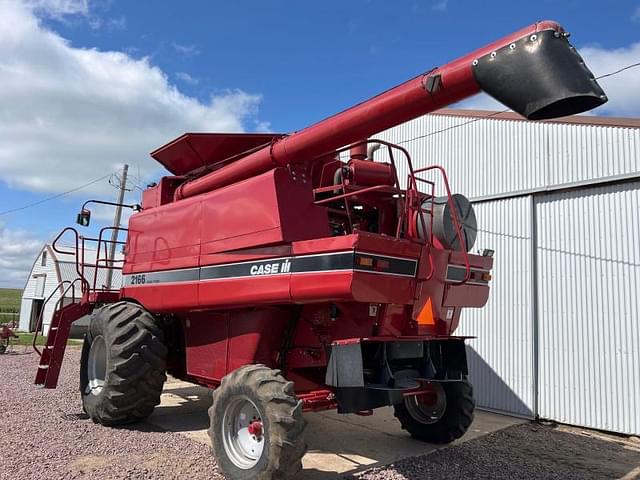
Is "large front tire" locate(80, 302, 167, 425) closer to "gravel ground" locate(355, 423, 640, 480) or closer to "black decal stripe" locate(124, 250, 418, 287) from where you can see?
"black decal stripe" locate(124, 250, 418, 287)

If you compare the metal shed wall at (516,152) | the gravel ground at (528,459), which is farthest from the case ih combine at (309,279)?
the metal shed wall at (516,152)

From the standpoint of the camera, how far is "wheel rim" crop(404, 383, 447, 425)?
6.50m

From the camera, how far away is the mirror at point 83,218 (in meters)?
8.38

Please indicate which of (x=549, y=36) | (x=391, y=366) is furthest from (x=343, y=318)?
(x=549, y=36)

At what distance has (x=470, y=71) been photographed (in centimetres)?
379

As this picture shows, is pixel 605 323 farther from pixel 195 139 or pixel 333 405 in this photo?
pixel 195 139

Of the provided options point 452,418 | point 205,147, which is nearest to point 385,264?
point 452,418

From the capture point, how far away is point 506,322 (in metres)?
8.95

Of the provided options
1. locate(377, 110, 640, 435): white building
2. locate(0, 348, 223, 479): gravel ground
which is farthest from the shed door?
locate(377, 110, 640, 435): white building

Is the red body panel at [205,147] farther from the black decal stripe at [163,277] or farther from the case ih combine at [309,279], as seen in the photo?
Result: the black decal stripe at [163,277]

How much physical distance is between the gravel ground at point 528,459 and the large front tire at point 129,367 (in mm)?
2967

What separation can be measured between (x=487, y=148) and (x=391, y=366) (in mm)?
5652

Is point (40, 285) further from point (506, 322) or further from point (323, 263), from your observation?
point (323, 263)

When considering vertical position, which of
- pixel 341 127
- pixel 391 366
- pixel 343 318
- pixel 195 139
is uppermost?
pixel 195 139
